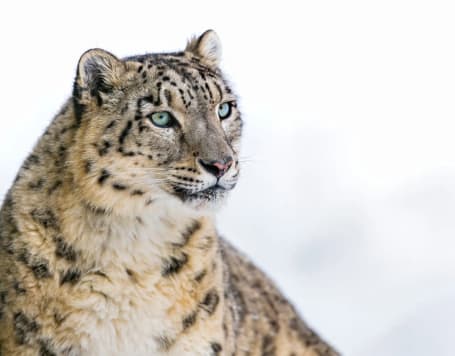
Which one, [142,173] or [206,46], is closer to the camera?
[142,173]

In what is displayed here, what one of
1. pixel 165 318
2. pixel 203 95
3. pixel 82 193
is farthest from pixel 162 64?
pixel 165 318

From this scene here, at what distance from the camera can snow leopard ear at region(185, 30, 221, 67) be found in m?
9.02

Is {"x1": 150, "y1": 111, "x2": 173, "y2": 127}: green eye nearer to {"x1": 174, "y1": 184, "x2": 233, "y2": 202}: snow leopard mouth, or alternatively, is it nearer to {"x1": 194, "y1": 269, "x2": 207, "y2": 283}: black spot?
{"x1": 174, "y1": 184, "x2": 233, "y2": 202}: snow leopard mouth

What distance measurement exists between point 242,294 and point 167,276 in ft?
4.46

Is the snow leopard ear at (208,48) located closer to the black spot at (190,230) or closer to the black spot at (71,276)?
the black spot at (190,230)

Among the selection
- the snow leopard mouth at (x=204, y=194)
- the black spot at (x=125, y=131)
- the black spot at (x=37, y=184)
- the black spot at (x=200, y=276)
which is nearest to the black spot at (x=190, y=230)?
the black spot at (x=200, y=276)

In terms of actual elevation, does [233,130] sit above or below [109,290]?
above

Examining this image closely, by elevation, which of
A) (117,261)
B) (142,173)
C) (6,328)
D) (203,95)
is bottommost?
(6,328)

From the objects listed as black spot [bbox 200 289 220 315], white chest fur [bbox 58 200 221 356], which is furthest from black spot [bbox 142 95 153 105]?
black spot [bbox 200 289 220 315]

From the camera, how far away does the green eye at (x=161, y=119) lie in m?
8.14

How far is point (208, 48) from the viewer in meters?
9.05

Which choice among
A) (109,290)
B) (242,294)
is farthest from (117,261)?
(242,294)

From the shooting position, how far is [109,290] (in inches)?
322

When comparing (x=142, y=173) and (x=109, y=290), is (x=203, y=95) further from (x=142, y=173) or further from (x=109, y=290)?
(x=109, y=290)
